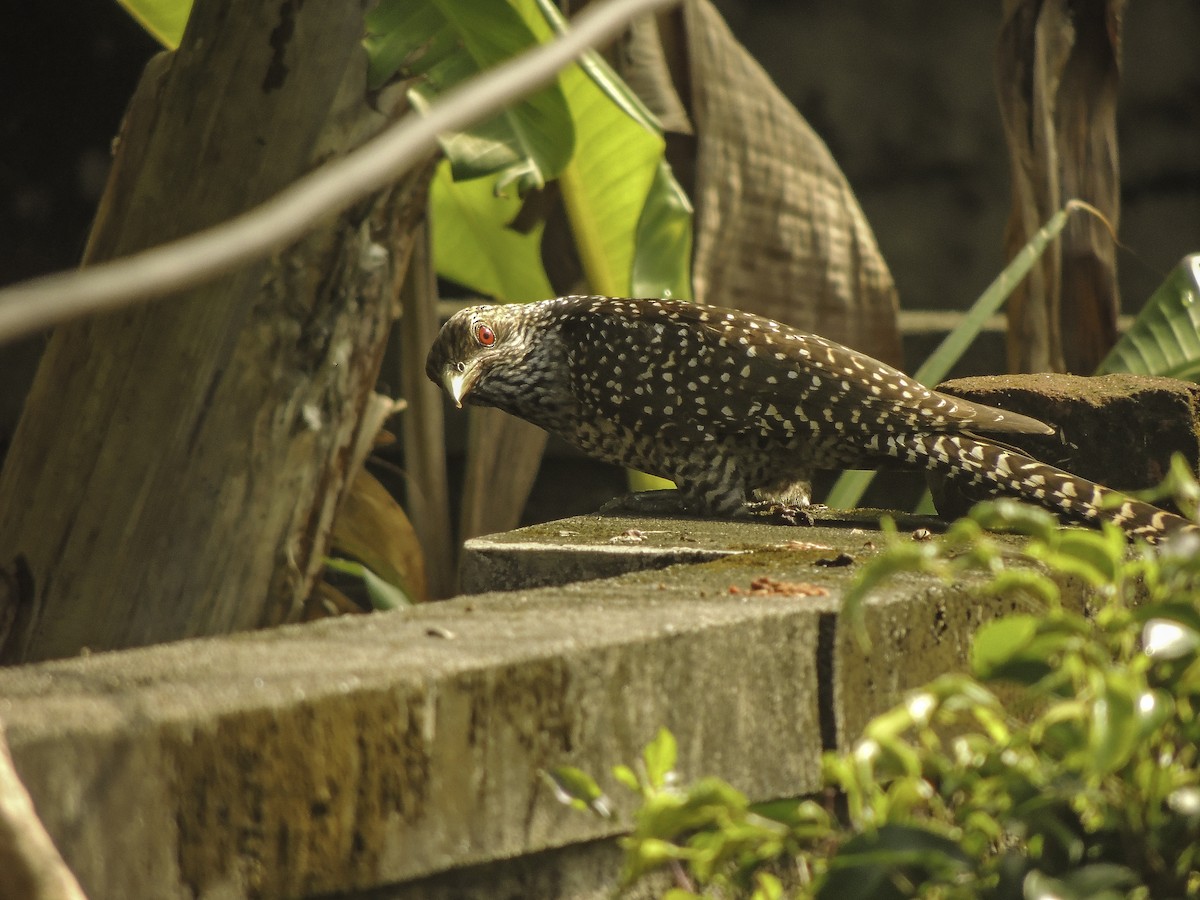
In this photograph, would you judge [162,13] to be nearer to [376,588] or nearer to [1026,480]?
[376,588]

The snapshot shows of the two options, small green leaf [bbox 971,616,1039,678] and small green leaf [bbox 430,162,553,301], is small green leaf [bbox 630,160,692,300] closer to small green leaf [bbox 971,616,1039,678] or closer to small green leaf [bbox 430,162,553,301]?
small green leaf [bbox 430,162,553,301]

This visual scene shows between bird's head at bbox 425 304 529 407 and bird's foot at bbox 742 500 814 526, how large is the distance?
633 mm

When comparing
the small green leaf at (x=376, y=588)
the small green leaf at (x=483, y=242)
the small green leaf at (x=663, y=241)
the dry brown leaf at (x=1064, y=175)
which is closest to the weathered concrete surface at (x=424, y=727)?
the small green leaf at (x=376, y=588)

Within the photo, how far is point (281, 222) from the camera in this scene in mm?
587

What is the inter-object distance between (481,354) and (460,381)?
0.28ft

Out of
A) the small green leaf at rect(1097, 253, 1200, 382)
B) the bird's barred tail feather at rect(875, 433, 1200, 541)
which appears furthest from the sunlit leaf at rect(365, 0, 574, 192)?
the small green leaf at rect(1097, 253, 1200, 382)

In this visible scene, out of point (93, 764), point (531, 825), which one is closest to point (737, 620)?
point (531, 825)

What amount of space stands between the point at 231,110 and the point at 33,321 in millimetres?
3062

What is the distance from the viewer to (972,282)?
8398mm

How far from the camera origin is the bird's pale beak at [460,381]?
3.49 m

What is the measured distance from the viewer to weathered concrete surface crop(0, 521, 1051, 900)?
4.22ft

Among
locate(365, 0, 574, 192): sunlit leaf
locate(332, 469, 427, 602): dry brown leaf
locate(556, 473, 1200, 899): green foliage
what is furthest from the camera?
locate(332, 469, 427, 602): dry brown leaf

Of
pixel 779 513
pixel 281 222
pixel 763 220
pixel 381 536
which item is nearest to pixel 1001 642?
pixel 281 222

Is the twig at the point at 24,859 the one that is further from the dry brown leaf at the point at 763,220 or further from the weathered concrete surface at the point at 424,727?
the dry brown leaf at the point at 763,220
